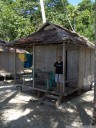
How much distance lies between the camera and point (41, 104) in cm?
1017

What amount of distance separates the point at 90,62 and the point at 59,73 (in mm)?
4307

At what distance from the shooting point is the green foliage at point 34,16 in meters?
23.4

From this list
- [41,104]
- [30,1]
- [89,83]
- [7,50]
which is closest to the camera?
[41,104]

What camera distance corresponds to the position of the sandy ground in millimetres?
7566

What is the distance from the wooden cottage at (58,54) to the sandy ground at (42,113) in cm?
97

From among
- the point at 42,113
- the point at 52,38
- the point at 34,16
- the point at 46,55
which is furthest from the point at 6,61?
the point at 34,16

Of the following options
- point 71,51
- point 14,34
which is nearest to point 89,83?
point 71,51

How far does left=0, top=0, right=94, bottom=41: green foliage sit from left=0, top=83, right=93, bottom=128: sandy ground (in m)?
13.2

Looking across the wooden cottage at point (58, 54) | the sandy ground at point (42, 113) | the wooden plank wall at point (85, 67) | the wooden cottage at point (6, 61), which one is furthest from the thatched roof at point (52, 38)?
the wooden cottage at point (6, 61)

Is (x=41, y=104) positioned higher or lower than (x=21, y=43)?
lower

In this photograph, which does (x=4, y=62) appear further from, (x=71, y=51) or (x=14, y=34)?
(x=71, y=51)

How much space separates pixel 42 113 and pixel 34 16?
2125cm

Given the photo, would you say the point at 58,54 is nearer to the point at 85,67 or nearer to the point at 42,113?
the point at 85,67

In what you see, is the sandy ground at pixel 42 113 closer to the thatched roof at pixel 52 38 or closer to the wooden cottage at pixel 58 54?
the wooden cottage at pixel 58 54
